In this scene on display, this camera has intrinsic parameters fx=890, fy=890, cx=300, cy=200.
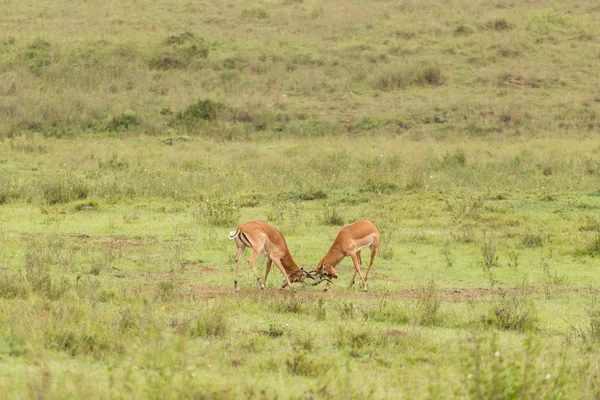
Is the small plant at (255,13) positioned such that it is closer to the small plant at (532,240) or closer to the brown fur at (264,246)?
the small plant at (532,240)

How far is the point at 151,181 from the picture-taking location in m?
18.2

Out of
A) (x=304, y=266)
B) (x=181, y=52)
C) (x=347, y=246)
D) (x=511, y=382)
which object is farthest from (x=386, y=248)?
(x=181, y=52)

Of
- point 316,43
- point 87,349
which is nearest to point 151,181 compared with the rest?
point 87,349

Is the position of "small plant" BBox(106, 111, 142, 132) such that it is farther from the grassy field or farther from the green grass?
the green grass

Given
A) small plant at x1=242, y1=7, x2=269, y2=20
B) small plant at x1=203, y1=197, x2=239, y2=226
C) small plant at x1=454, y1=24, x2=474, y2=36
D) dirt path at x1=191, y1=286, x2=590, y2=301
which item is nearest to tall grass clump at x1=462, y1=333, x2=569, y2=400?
dirt path at x1=191, y1=286, x2=590, y2=301

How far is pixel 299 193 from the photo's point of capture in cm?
1752

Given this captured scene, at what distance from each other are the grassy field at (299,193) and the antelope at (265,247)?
1.55 feet

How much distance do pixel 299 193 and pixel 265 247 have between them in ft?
23.8

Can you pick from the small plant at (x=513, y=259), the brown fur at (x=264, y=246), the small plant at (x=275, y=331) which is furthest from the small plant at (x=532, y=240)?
the small plant at (x=275, y=331)

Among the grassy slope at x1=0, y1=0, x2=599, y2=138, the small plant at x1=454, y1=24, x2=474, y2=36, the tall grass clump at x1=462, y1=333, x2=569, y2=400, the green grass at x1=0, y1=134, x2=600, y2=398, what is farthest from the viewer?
the small plant at x1=454, y1=24, x2=474, y2=36

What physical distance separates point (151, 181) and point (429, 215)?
5.89 m

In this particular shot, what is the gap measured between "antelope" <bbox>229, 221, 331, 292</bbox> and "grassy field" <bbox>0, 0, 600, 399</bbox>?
472mm

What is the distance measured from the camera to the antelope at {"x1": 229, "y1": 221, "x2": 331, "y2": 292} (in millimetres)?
10000

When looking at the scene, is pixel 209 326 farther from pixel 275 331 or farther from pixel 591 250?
pixel 591 250
